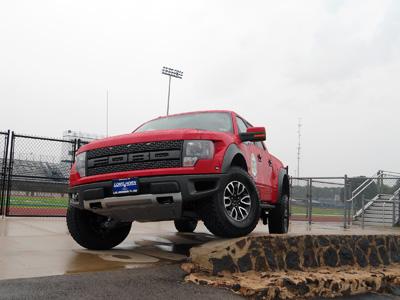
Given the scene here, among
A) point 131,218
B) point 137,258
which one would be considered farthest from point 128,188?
point 137,258

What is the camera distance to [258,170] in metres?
6.67

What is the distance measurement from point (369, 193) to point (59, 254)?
1359 cm

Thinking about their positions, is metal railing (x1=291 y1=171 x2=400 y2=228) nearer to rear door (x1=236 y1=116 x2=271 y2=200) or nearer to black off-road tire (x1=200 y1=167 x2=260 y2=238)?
rear door (x1=236 y1=116 x2=271 y2=200)

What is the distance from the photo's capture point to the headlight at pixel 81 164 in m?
5.72

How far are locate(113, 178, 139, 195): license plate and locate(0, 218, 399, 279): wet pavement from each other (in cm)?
82

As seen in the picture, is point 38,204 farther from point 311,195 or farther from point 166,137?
point 166,137

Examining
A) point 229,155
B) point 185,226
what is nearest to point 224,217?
point 229,155

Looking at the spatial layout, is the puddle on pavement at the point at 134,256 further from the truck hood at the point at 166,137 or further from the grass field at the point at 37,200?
the grass field at the point at 37,200

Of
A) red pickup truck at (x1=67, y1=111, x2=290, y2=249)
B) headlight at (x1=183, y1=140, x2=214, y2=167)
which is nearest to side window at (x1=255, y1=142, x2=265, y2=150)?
red pickup truck at (x1=67, y1=111, x2=290, y2=249)

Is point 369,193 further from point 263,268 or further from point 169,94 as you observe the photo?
point 169,94

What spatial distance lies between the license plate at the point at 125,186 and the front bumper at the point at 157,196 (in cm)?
5

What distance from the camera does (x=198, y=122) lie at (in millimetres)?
6426

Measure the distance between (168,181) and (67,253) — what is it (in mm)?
1762

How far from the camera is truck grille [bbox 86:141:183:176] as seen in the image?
203 inches
